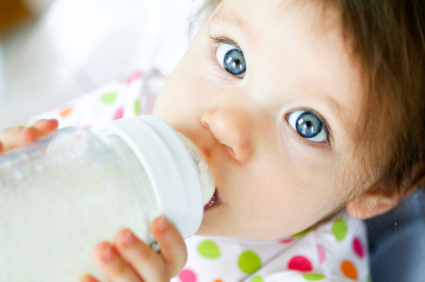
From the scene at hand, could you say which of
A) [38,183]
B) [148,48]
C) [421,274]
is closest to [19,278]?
[38,183]

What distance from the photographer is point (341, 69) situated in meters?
0.52

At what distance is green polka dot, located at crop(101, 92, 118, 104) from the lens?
3.43 feet

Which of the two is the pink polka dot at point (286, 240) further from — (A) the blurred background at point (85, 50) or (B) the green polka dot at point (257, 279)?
(A) the blurred background at point (85, 50)

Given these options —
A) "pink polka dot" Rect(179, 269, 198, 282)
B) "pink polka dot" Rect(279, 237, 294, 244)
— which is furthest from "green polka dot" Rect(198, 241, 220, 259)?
"pink polka dot" Rect(279, 237, 294, 244)

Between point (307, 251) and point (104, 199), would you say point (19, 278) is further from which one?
point (307, 251)

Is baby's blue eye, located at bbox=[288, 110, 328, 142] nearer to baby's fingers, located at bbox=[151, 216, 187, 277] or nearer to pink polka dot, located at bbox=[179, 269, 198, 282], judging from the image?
baby's fingers, located at bbox=[151, 216, 187, 277]

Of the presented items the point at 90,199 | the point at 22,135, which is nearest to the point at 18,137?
the point at 22,135

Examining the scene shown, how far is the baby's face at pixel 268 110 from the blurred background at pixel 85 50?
500mm

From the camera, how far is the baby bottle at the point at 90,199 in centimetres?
44

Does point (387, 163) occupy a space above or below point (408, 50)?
below

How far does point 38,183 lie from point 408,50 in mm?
488

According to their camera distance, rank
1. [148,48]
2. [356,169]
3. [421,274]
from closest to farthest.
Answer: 1. [356,169]
2. [421,274]
3. [148,48]

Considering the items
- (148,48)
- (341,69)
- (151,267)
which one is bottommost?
(151,267)

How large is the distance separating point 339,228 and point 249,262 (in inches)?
8.6
